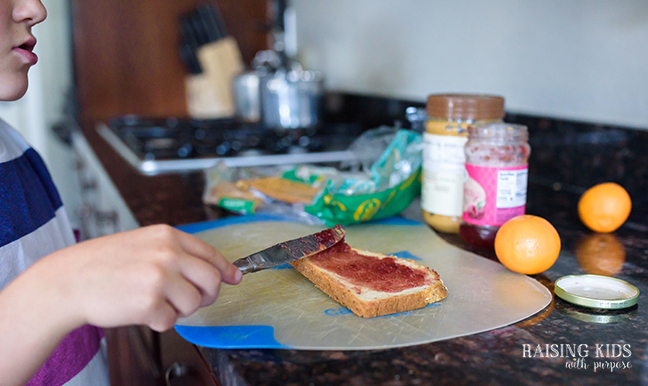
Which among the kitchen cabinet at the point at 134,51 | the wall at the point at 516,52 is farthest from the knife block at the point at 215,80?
the wall at the point at 516,52

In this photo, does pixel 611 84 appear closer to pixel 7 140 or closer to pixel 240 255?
pixel 240 255

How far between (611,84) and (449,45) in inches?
Result: 20.8

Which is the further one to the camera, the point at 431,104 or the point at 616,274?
the point at 431,104

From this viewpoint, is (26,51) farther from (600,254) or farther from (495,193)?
(600,254)

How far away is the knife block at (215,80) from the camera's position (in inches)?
95.4

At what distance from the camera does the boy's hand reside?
1.36 ft

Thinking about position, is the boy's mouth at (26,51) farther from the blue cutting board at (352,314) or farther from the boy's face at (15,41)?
the blue cutting board at (352,314)

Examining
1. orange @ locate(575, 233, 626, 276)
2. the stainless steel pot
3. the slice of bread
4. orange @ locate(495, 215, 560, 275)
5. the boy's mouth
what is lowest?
orange @ locate(575, 233, 626, 276)

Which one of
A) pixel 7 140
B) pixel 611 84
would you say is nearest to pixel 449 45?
pixel 611 84

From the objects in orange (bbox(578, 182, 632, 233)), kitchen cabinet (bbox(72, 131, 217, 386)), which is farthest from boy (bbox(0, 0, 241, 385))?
orange (bbox(578, 182, 632, 233))

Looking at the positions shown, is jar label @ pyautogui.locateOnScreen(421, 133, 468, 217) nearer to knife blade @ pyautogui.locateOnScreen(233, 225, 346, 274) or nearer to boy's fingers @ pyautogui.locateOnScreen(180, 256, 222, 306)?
knife blade @ pyautogui.locateOnScreen(233, 225, 346, 274)

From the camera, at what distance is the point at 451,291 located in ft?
2.04

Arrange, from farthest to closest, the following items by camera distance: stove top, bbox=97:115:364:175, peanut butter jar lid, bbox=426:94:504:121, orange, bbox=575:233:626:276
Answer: stove top, bbox=97:115:364:175 < peanut butter jar lid, bbox=426:94:504:121 < orange, bbox=575:233:626:276

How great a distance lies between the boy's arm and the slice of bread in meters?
0.19
